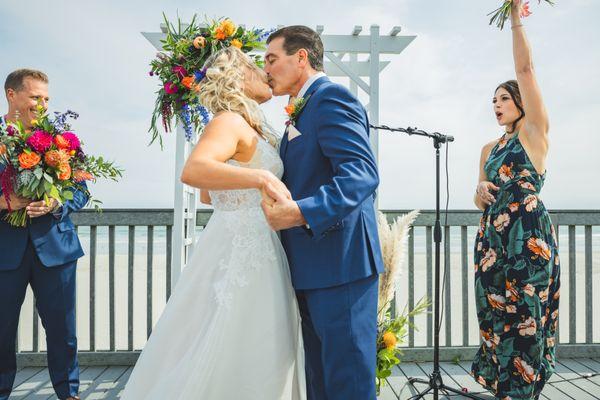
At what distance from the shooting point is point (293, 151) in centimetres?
179

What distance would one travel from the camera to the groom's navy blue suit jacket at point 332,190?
5.04ft

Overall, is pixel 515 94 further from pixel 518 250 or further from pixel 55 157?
pixel 55 157

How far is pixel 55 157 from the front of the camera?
254 cm

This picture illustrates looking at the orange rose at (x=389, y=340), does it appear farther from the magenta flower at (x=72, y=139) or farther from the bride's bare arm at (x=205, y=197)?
the magenta flower at (x=72, y=139)

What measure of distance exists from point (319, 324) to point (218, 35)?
1.65 meters

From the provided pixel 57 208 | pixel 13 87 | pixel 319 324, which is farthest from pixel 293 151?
pixel 13 87

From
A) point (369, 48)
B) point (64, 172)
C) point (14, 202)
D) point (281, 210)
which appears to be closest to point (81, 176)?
point (64, 172)

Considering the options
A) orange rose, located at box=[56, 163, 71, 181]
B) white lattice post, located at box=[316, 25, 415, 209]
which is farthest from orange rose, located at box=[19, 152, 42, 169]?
white lattice post, located at box=[316, 25, 415, 209]

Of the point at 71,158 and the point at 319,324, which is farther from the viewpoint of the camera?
the point at 71,158

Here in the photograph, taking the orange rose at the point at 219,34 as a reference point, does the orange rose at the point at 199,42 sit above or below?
below

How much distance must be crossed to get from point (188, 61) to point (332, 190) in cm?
150

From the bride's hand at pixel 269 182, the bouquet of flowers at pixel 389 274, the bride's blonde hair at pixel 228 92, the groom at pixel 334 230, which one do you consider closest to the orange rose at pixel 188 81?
the bride's blonde hair at pixel 228 92

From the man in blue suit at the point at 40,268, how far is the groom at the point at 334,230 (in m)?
1.63

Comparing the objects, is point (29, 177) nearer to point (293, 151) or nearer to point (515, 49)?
point (293, 151)
